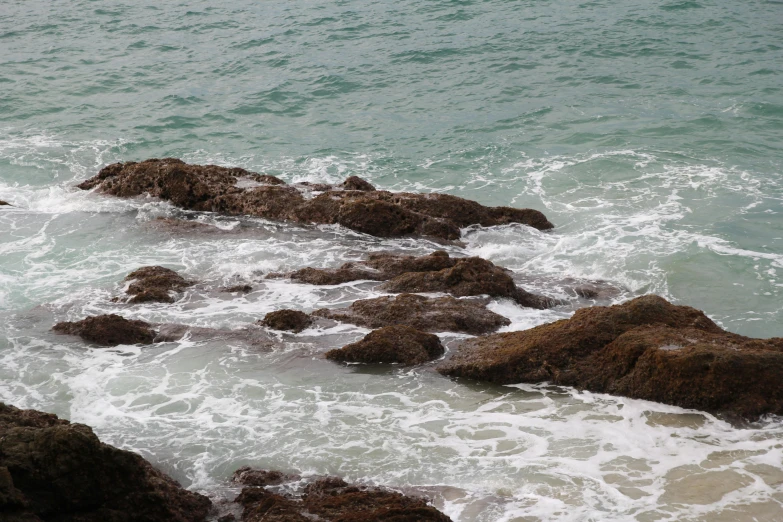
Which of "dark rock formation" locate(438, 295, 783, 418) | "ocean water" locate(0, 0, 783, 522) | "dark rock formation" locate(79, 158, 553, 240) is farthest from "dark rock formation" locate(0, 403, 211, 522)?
"dark rock formation" locate(79, 158, 553, 240)

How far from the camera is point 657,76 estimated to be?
2769 centimetres

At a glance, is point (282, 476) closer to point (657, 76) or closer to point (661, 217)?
point (661, 217)

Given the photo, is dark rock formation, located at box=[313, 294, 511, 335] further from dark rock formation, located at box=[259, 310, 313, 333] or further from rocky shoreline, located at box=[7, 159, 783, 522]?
dark rock formation, located at box=[259, 310, 313, 333]

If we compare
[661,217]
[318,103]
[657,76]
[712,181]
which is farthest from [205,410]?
[657,76]

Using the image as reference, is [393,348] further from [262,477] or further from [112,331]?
[112,331]

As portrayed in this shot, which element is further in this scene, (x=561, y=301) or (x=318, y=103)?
(x=318, y=103)

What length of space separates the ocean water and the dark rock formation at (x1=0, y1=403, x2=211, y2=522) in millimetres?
1193

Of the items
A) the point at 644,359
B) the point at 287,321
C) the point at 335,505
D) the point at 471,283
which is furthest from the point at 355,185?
the point at 335,505

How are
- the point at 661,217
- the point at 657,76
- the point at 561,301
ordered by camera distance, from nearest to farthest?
the point at 561,301
the point at 661,217
the point at 657,76

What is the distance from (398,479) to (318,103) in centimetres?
2028

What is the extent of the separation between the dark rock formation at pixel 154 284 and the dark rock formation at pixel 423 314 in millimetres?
2835

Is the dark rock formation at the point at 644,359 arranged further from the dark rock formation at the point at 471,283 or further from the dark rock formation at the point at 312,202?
the dark rock formation at the point at 312,202

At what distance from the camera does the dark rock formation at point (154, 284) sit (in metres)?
14.3

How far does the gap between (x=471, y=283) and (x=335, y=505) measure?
6.36 m
